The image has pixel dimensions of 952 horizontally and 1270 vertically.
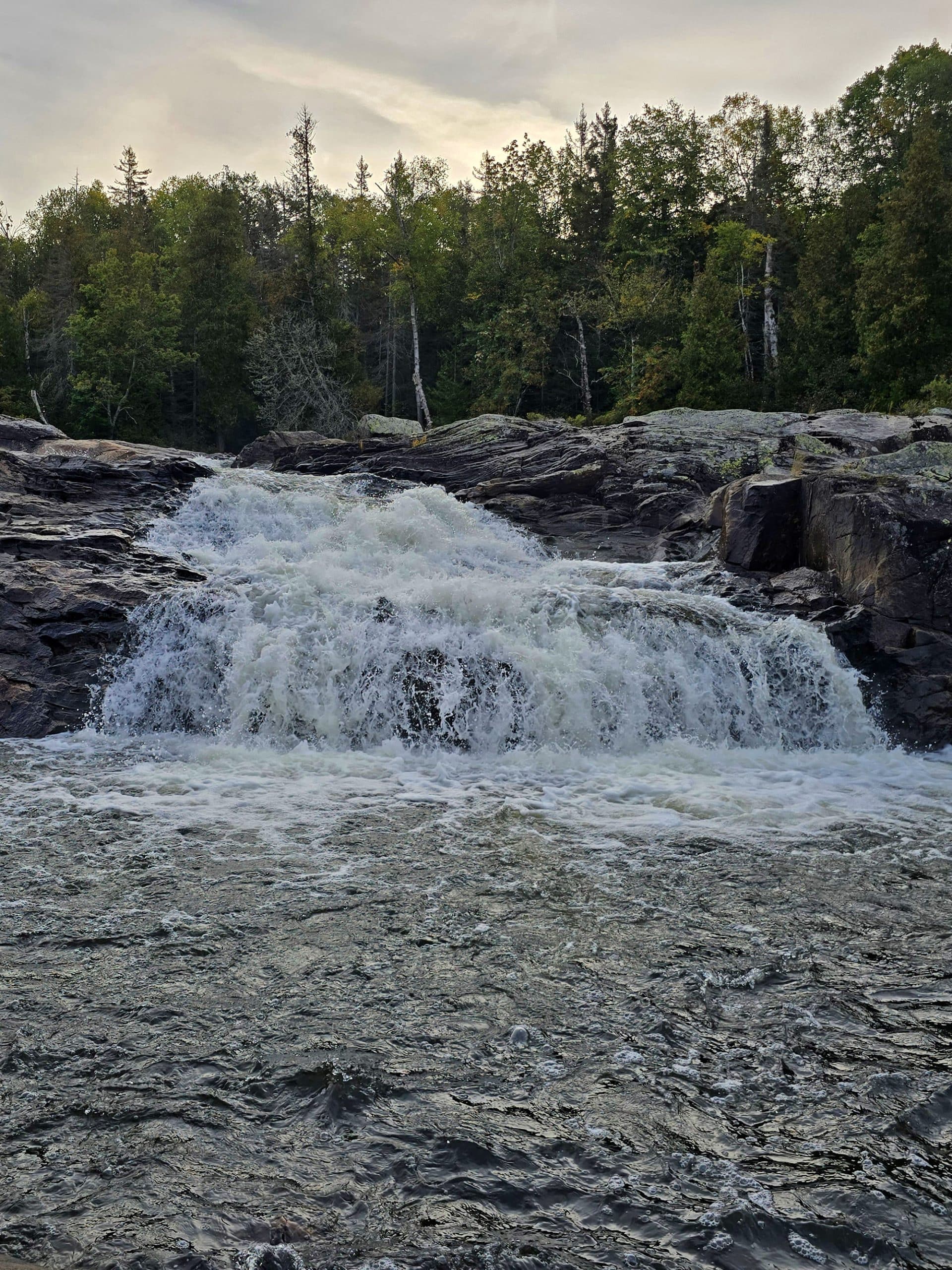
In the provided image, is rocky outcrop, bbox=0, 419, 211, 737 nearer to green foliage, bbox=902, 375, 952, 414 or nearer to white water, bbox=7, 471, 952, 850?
white water, bbox=7, 471, 952, 850

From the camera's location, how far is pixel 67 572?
12.7m

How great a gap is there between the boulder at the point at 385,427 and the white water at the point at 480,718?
1624 centimetres

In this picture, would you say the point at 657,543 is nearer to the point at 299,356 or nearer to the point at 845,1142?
the point at 845,1142

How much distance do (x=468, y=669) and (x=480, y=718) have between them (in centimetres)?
72

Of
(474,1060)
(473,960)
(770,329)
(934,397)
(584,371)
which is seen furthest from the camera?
(584,371)

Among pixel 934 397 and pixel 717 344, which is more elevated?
pixel 717 344

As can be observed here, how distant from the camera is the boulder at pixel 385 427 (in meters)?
29.5

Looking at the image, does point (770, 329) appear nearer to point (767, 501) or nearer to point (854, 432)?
point (854, 432)

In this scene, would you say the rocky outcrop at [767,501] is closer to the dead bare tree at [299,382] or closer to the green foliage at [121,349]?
the dead bare tree at [299,382]

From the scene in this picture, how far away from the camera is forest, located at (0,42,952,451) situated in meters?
33.8

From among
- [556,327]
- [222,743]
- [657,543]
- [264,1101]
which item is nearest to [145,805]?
[222,743]

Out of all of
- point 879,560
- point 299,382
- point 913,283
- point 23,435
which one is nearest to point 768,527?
point 879,560

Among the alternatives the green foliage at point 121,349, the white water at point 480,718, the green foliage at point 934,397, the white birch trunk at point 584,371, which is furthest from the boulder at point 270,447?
the green foliage at point 121,349

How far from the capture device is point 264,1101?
378cm
